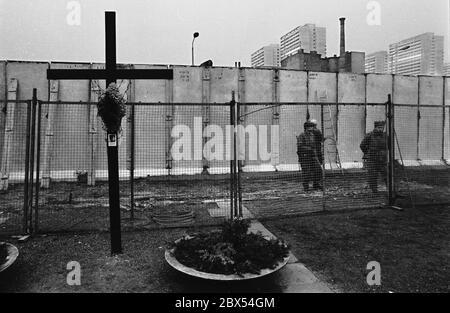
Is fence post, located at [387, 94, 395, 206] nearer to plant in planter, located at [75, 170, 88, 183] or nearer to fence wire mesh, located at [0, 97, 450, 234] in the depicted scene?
fence wire mesh, located at [0, 97, 450, 234]

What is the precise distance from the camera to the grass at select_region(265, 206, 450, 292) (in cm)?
410

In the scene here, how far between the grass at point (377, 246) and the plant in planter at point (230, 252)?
0.82 metres

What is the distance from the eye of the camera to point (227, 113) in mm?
13094

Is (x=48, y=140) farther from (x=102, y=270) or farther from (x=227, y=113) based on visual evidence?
(x=102, y=270)

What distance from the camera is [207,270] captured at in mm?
3725

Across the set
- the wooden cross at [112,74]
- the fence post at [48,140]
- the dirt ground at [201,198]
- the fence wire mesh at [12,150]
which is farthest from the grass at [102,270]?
the fence post at [48,140]

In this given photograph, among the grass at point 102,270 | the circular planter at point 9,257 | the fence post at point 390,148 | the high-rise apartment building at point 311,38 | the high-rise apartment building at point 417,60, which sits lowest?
the grass at point 102,270

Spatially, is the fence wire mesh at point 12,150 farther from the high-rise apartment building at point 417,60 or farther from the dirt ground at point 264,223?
the high-rise apartment building at point 417,60

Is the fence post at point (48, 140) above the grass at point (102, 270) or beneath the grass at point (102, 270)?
above

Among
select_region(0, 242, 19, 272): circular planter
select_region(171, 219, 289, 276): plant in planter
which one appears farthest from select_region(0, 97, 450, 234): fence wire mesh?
select_region(171, 219, 289, 276): plant in planter

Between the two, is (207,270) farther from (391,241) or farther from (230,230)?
(391,241)

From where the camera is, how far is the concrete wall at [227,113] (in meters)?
11.7
